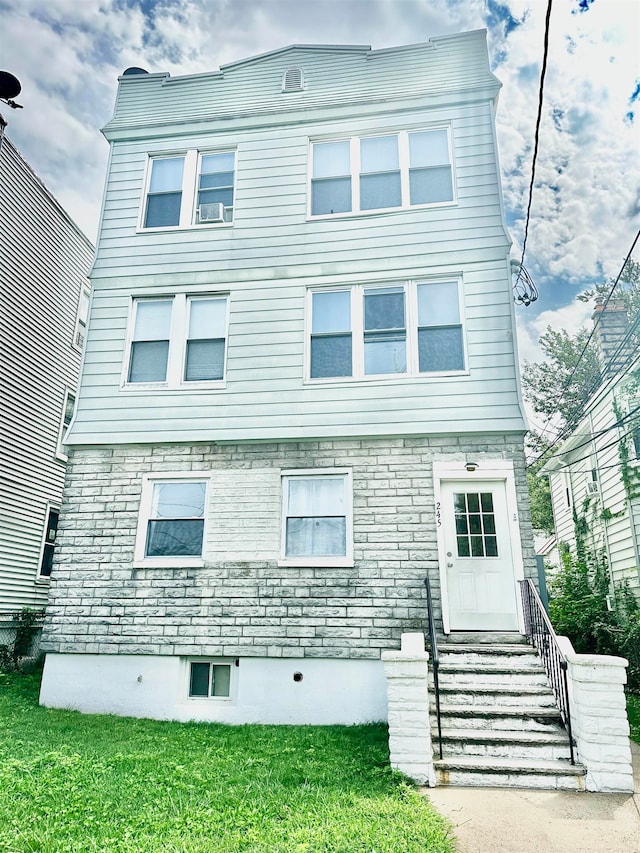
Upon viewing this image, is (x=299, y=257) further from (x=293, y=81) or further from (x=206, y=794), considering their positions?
(x=206, y=794)

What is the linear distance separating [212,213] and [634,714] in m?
9.18

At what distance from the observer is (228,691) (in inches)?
300

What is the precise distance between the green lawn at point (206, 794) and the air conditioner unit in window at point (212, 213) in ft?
23.7

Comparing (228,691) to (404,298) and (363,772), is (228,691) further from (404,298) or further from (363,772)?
(404,298)

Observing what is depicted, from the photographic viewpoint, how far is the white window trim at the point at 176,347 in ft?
28.7

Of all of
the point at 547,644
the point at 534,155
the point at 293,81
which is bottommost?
the point at 547,644

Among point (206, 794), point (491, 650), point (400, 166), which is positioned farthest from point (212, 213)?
point (206, 794)

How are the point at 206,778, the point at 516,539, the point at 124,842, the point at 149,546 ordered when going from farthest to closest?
the point at 149,546
the point at 516,539
the point at 206,778
the point at 124,842

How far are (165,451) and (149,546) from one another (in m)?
1.33

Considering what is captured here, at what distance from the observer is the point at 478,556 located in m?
7.55

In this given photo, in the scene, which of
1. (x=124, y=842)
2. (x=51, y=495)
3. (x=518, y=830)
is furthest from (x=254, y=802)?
(x=51, y=495)

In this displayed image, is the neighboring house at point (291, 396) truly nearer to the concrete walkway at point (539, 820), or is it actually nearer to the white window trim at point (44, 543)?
the concrete walkway at point (539, 820)

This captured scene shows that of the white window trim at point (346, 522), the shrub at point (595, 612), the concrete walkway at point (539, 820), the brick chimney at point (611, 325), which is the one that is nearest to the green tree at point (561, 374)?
the brick chimney at point (611, 325)

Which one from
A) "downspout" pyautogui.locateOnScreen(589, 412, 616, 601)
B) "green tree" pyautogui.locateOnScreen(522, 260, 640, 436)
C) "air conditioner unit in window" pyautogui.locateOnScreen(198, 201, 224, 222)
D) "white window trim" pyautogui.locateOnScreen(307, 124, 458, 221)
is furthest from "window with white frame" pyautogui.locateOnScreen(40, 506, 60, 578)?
"green tree" pyautogui.locateOnScreen(522, 260, 640, 436)
